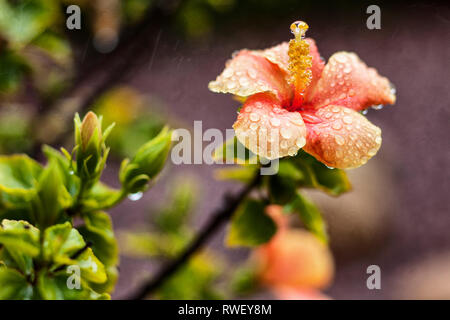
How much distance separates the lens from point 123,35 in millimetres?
1080

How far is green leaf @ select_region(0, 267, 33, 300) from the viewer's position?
51 cm

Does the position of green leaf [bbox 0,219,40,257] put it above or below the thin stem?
below

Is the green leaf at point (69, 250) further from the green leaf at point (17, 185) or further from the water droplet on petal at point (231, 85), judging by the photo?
the water droplet on petal at point (231, 85)

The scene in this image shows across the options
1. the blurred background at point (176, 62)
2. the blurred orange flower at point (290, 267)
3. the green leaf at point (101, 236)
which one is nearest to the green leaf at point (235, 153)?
the blurred background at point (176, 62)

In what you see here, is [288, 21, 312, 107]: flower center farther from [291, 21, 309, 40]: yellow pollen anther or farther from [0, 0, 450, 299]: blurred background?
[0, 0, 450, 299]: blurred background

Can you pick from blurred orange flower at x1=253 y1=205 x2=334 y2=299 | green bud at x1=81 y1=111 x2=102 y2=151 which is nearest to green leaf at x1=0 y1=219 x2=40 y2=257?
green bud at x1=81 y1=111 x2=102 y2=151

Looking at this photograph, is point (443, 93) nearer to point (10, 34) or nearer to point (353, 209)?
point (10, 34)

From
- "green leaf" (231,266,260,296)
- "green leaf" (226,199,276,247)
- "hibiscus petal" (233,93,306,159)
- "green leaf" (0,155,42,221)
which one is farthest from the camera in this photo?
"green leaf" (231,266,260,296)

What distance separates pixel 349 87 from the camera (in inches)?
21.0

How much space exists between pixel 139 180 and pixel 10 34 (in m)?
0.44

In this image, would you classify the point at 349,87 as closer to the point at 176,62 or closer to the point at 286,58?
the point at 286,58

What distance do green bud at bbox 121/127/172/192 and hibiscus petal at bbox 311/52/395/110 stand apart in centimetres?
20

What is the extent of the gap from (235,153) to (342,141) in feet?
0.49
